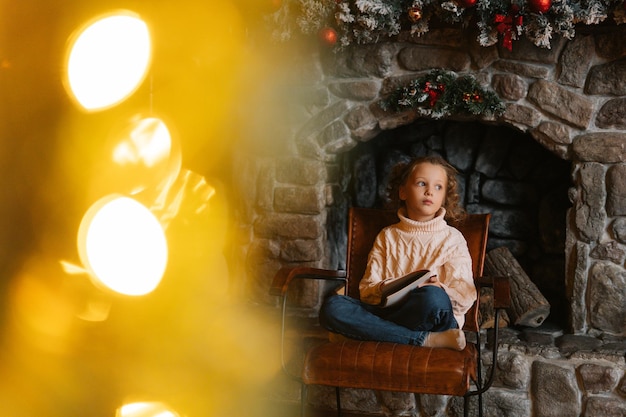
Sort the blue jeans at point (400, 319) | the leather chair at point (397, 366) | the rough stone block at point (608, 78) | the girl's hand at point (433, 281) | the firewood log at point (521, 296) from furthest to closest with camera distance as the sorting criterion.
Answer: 1. the firewood log at point (521, 296)
2. the rough stone block at point (608, 78)
3. the girl's hand at point (433, 281)
4. the blue jeans at point (400, 319)
5. the leather chair at point (397, 366)

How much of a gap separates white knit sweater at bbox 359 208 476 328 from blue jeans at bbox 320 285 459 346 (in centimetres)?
13

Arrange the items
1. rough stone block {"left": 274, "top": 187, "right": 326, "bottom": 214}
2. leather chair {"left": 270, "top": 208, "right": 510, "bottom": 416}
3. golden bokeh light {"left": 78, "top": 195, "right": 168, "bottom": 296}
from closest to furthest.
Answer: leather chair {"left": 270, "top": 208, "right": 510, "bottom": 416} → golden bokeh light {"left": 78, "top": 195, "right": 168, "bottom": 296} → rough stone block {"left": 274, "top": 187, "right": 326, "bottom": 214}

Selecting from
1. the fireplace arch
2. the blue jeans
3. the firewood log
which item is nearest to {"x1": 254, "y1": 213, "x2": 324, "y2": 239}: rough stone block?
the fireplace arch

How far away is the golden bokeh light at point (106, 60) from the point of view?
9.11 feet

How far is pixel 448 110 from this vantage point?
3.04 meters

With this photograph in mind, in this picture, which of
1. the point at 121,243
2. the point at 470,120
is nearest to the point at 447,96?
the point at 470,120

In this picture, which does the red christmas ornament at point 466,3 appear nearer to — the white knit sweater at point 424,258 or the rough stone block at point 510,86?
the rough stone block at point 510,86

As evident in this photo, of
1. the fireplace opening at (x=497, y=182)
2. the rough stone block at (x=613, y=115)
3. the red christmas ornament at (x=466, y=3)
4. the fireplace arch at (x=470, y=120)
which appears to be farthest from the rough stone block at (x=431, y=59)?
the rough stone block at (x=613, y=115)

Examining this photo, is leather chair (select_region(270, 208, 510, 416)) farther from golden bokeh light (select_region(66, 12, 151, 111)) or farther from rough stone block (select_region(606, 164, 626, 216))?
golden bokeh light (select_region(66, 12, 151, 111))

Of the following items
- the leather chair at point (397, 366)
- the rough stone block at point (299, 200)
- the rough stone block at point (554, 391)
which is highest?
the rough stone block at point (299, 200)

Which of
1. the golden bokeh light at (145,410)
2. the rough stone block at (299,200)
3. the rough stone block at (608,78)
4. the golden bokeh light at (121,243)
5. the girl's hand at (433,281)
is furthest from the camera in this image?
the rough stone block at (299,200)

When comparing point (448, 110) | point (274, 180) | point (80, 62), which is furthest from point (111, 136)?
point (448, 110)

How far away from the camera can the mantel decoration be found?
8.89 ft

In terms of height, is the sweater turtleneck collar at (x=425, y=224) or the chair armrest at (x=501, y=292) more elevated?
the sweater turtleneck collar at (x=425, y=224)
